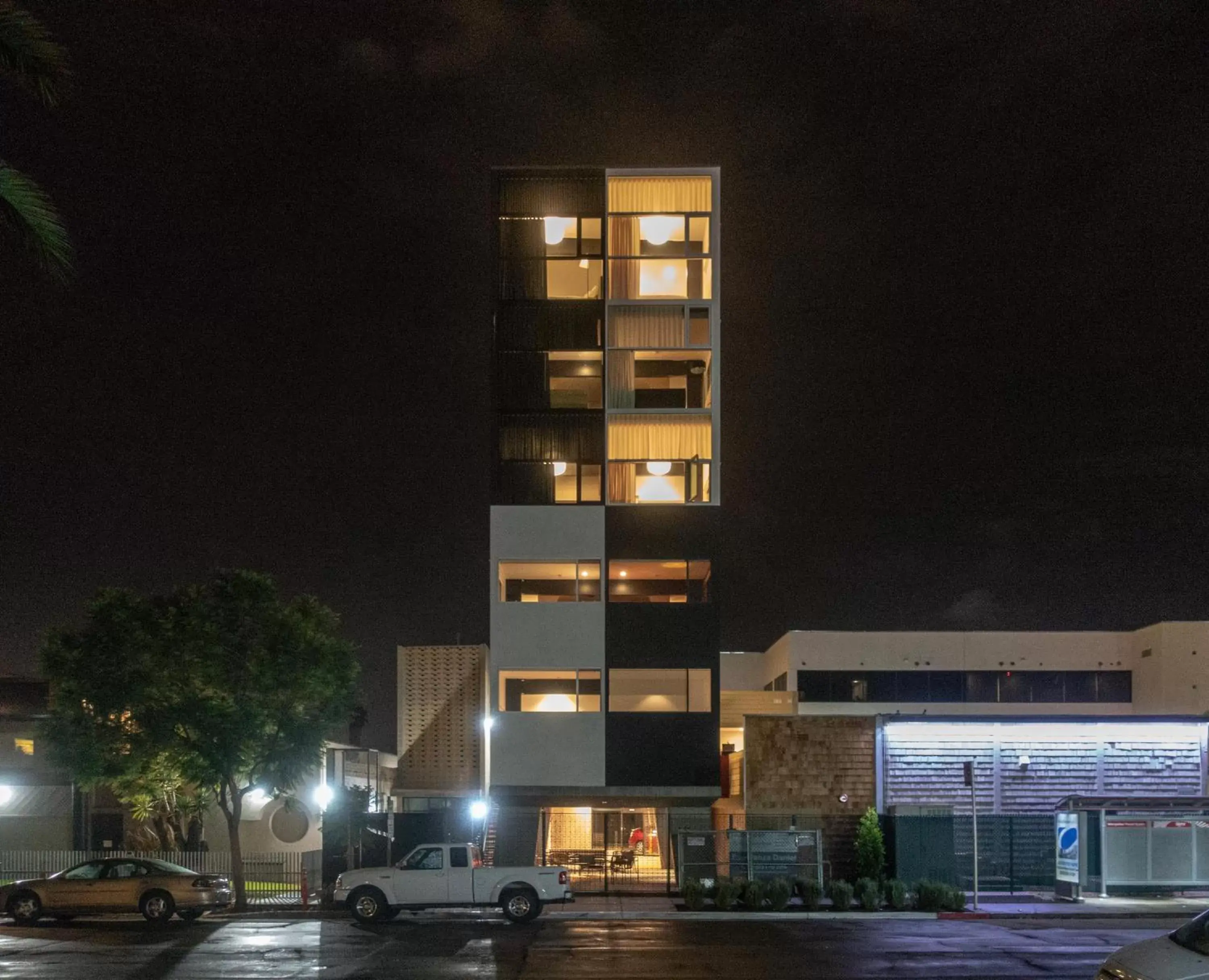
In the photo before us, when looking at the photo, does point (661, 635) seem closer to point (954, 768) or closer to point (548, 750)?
point (548, 750)

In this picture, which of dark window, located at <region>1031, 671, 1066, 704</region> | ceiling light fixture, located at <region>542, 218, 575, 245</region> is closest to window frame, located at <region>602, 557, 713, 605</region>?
ceiling light fixture, located at <region>542, 218, 575, 245</region>

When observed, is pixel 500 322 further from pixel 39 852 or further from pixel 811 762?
pixel 39 852

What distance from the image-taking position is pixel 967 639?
A: 2665 inches

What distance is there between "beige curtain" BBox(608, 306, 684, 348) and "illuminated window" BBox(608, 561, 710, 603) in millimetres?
7082

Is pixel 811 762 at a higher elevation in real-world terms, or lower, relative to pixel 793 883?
higher

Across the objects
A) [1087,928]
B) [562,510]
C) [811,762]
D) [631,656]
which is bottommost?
[1087,928]

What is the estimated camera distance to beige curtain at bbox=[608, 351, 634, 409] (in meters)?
43.9

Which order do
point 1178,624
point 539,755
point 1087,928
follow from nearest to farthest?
point 1087,928, point 539,755, point 1178,624

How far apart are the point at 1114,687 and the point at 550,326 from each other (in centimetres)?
3747

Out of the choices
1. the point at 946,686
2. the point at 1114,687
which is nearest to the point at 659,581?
the point at 946,686

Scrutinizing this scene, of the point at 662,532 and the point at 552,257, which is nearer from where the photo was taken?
the point at 662,532

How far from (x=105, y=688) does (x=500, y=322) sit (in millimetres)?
16391

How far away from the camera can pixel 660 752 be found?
4219 centimetres

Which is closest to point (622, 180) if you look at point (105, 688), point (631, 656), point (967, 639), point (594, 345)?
point (594, 345)
